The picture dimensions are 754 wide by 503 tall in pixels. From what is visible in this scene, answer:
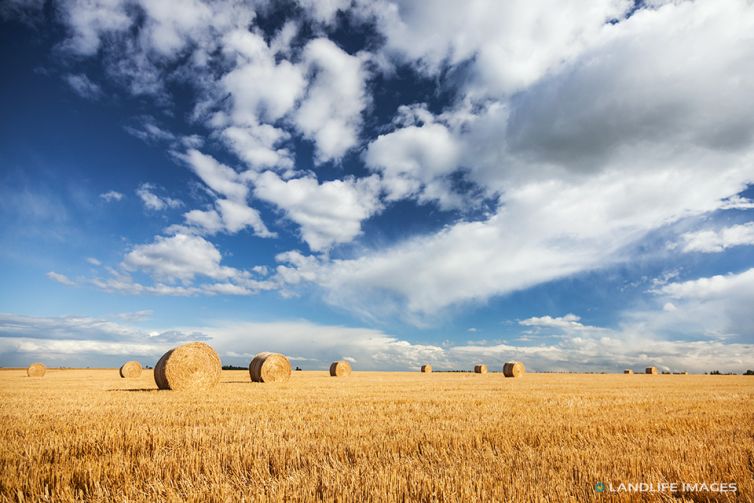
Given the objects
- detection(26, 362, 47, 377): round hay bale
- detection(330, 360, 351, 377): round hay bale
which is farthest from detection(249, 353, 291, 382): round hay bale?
detection(26, 362, 47, 377): round hay bale

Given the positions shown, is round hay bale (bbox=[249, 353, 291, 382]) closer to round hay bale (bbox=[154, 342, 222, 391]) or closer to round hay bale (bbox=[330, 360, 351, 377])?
round hay bale (bbox=[154, 342, 222, 391])

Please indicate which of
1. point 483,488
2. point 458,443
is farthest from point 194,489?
point 458,443

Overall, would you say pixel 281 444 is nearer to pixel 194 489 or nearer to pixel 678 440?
pixel 194 489

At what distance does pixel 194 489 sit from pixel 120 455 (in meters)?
1.83

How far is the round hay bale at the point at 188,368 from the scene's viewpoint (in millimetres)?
16984

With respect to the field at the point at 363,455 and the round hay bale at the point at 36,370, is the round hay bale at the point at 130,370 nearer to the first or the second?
the round hay bale at the point at 36,370

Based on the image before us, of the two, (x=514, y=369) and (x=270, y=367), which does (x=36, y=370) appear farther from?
(x=514, y=369)

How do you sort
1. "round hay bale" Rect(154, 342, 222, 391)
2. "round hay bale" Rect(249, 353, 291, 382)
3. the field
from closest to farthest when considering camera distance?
the field, "round hay bale" Rect(154, 342, 222, 391), "round hay bale" Rect(249, 353, 291, 382)

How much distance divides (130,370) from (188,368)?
2391cm

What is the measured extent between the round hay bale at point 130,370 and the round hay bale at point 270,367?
18620 millimetres

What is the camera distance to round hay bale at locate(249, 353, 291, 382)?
74.6 feet

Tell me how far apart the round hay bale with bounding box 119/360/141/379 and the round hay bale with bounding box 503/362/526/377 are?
31.4 metres

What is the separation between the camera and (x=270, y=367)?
75.7 ft

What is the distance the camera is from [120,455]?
4.93 metres
